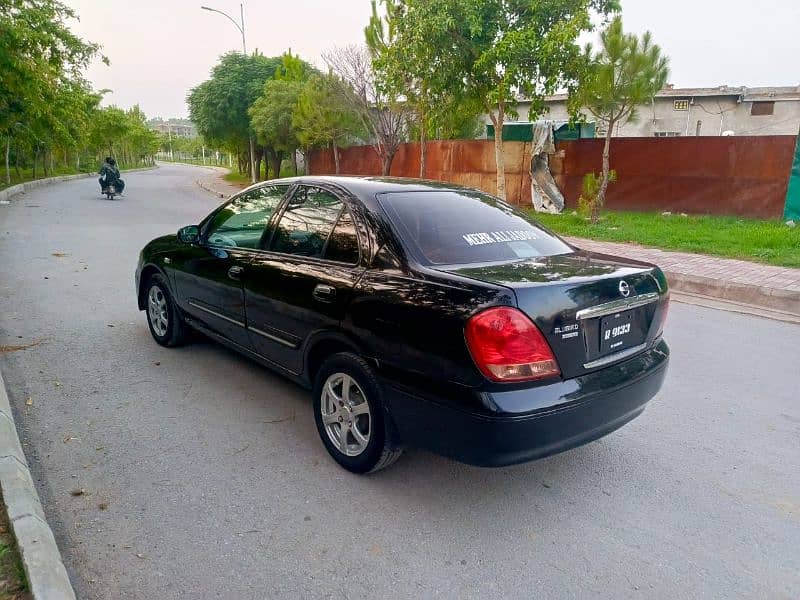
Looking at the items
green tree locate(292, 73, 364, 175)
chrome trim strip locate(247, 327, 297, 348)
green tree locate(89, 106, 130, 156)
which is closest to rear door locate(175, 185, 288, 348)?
chrome trim strip locate(247, 327, 297, 348)

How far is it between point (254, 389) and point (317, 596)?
2230 millimetres

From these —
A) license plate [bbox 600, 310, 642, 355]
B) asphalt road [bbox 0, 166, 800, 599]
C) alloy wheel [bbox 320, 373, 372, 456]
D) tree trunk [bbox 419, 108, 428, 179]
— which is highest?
tree trunk [bbox 419, 108, 428, 179]

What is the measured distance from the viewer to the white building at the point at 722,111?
24922 mm

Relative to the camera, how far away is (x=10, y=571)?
2.24 metres

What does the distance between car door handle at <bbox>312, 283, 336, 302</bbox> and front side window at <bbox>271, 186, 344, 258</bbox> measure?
0.24 metres

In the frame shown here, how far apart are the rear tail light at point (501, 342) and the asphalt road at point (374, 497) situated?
817 mm

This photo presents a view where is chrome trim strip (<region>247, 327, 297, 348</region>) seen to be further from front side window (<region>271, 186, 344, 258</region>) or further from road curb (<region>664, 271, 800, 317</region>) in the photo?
road curb (<region>664, 271, 800, 317</region>)

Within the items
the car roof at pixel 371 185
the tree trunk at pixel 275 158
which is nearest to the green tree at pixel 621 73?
the car roof at pixel 371 185

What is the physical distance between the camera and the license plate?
2.82 m

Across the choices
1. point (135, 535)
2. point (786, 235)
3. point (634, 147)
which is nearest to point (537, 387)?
point (135, 535)

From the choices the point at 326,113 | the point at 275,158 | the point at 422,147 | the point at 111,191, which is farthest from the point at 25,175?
the point at 422,147

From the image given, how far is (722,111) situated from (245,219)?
27.6m

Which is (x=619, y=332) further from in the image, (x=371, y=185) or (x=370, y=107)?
(x=370, y=107)

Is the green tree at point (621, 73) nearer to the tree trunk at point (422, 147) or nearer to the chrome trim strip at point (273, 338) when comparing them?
the tree trunk at point (422, 147)
